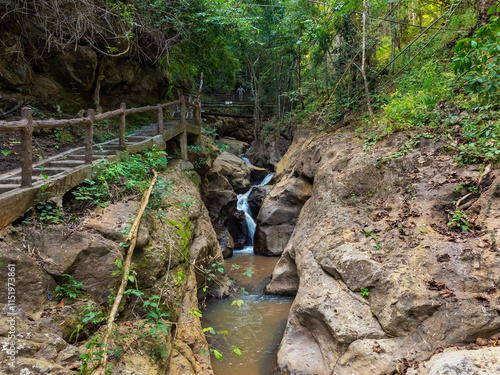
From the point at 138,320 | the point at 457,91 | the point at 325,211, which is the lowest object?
the point at 138,320

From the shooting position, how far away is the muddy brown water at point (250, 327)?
5.37 meters

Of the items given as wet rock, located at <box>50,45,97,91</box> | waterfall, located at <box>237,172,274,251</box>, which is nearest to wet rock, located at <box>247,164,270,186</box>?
waterfall, located at <box>237,172,274,251</box>

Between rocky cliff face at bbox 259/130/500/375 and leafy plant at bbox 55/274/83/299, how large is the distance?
11.6ft

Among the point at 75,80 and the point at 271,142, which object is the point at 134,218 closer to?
the point at 75,80

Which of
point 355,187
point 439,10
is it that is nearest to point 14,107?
point 355,187

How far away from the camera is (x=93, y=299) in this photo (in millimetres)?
3834

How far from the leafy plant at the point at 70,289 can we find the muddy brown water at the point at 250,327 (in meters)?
2.53

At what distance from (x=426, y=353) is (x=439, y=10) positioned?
1189cm

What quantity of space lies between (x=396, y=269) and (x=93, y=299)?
14.8 ft

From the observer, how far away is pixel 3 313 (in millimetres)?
3029

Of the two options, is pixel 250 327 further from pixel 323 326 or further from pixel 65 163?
pixel 65 163

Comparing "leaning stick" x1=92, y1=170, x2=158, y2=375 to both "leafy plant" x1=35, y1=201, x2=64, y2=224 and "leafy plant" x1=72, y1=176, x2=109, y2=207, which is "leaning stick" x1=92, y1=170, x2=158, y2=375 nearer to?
"leafy plant" x1=72, y1=176, x2=109, y2=207

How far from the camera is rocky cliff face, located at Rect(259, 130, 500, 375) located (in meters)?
4.09

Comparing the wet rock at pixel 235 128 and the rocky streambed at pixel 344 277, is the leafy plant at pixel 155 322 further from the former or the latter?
the wet rock at pixel 235 128
